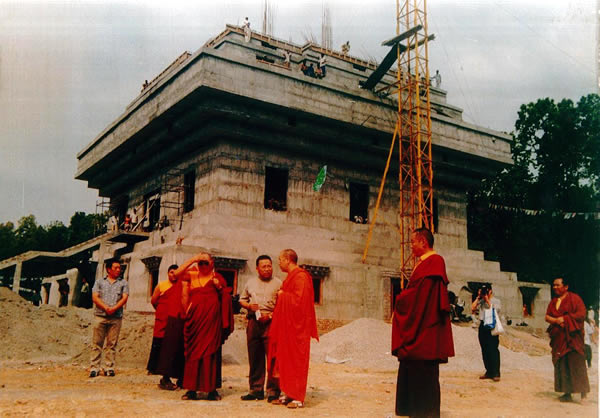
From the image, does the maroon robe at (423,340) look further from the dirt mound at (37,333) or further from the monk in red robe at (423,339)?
the dirt mound at (37,333)

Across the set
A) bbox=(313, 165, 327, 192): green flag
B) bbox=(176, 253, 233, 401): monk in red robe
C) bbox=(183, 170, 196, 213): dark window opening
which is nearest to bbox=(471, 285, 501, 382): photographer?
bbox=(176, 253, 233, 401): monk in red robe

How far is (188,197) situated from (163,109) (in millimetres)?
3430

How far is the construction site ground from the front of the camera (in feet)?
20.2

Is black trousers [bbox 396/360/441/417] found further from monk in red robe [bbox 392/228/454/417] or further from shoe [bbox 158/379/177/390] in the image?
shoe [bbox 158/379/177/390]

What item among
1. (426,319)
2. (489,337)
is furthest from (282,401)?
(489,337)

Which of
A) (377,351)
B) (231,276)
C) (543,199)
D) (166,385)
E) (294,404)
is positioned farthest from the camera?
(543,199)

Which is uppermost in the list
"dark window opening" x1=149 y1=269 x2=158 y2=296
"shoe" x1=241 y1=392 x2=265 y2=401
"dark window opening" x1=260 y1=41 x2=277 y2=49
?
"dark window opening" x1=260 y1=41 x2=277 y2=49

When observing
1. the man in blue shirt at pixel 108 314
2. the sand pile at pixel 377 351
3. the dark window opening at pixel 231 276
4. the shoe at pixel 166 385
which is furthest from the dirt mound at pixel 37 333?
the sand pile at pixel 377 351

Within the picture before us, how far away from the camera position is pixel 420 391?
18.0ft

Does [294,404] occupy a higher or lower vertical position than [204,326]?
lower

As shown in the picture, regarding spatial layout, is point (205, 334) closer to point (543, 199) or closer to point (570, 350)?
point (570, 350)

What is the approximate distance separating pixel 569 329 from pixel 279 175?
1404 centimetres

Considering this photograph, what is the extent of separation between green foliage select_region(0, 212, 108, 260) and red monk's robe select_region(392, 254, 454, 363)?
39.0 meters

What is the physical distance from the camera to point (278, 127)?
19875 millimetres
